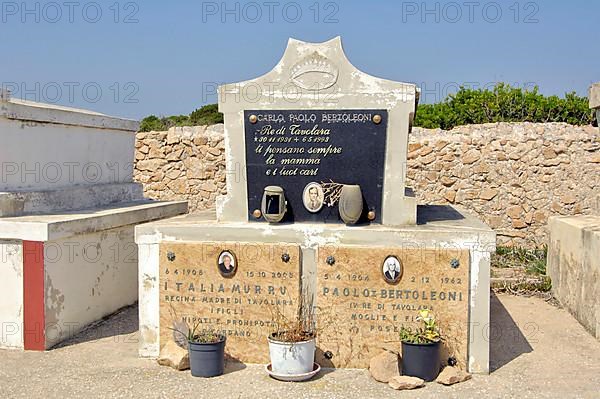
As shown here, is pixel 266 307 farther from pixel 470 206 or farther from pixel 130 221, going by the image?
pixel 470 206

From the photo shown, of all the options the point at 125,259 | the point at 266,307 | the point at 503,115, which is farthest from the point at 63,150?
the point at 503,115

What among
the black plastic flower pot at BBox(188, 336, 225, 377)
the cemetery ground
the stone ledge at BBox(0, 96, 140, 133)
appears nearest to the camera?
the cemetery ground

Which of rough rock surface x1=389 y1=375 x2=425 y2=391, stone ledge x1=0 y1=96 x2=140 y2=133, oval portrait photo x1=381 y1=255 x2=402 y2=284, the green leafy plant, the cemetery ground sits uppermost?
stone ledge x1=0 y1=96 x2=140 y2=133

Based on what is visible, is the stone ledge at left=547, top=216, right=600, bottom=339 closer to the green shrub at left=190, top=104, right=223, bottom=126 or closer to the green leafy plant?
the green leafy plant

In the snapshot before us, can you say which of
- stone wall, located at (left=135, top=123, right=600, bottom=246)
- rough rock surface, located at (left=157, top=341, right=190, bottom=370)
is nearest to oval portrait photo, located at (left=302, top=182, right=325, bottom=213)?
rough rock surface, located at (left=157, top=341, right=190, bottom=370)

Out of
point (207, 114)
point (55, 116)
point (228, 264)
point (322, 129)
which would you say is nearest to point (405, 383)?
point (228, 264)

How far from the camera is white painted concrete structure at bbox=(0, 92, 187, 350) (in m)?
7.10

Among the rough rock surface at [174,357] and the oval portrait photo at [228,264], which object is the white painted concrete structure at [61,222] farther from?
the oval portrait photo at [228,264]

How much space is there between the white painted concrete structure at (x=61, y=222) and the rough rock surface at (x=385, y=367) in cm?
341

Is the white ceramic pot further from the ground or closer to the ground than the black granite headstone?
closer to the ground

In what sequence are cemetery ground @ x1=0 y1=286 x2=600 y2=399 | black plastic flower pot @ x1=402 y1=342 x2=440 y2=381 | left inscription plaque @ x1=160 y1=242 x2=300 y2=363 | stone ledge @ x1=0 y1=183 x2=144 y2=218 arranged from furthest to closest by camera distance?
stone ledge @ x1=0 y1=183 x2=144 y2=218 < left inscription plaque @ x1=160 y1=242 x2=300 y2=363 < black plastic flower pot @ x1=402 y1=342 x2=440 y2=381 < cemetery ground @ x1=0 y1=286 x2=600 y2=399

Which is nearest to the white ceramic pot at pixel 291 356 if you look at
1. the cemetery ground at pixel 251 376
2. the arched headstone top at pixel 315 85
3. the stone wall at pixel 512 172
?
the cemetery ground at pixel 251 376

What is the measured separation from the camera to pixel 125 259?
29.4 feet

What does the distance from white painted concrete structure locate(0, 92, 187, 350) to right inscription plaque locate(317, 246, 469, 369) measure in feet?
9.38
